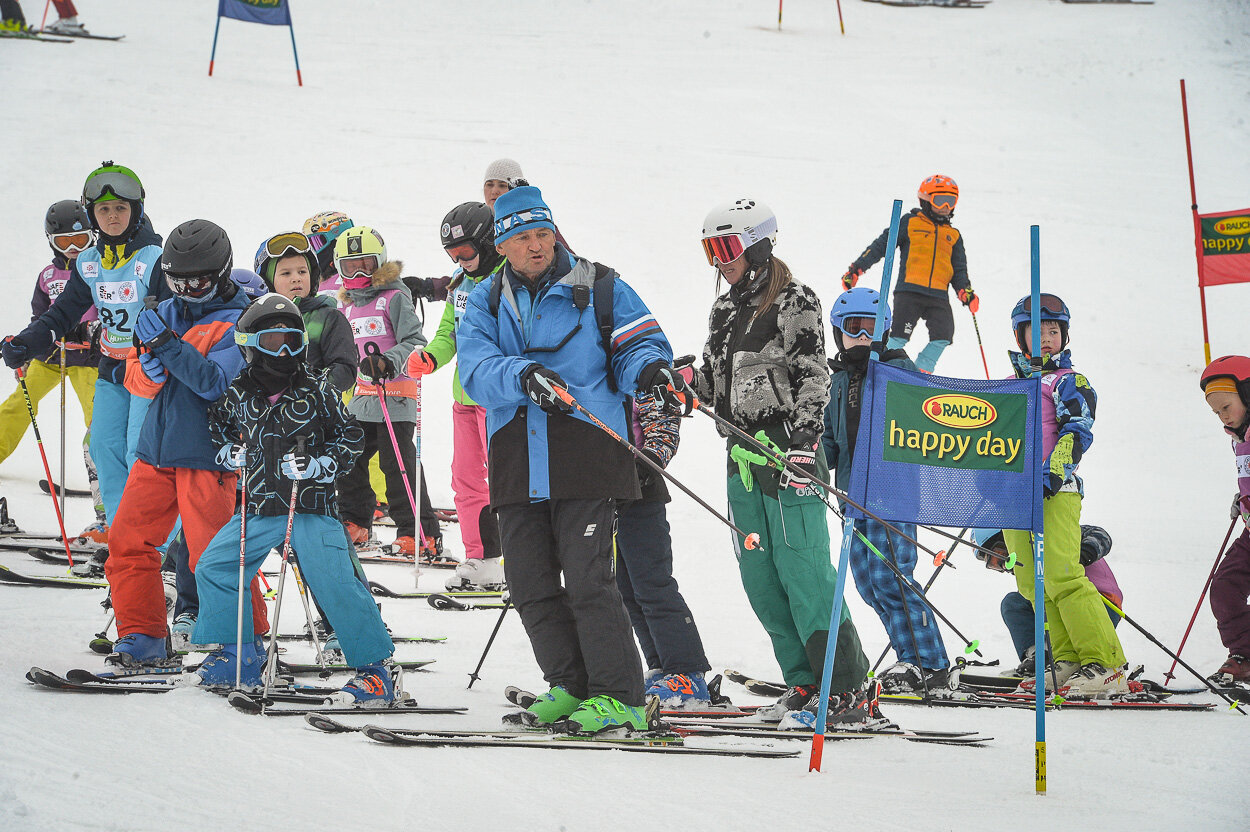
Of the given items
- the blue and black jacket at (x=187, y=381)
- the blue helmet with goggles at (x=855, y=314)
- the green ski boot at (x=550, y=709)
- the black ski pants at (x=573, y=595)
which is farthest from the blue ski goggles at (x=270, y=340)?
the blue helmet with goggles at (x=855, y=314)

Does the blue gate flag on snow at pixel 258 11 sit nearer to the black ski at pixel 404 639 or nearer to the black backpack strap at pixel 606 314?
the black ski at pixel 404 639

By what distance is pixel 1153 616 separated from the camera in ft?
23.6

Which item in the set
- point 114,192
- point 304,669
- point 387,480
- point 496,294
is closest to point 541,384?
point 496,294

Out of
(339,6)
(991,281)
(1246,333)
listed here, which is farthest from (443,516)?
(339,6)

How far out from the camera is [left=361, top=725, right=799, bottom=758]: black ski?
11.7 feet

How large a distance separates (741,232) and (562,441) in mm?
1368

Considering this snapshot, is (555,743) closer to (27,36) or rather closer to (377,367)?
(377,367)

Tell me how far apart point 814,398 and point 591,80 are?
768 inches

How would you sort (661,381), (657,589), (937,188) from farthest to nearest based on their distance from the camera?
(937,188), (657,589), (661,381)

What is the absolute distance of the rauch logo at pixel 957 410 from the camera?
387 cm

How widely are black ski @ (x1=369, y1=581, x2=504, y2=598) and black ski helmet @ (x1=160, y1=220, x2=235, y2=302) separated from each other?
2.36m

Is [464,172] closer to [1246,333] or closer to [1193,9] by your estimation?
[1246,333]

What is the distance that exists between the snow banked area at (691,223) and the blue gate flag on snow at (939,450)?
92 centimetres

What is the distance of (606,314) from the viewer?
4199 millimetres
